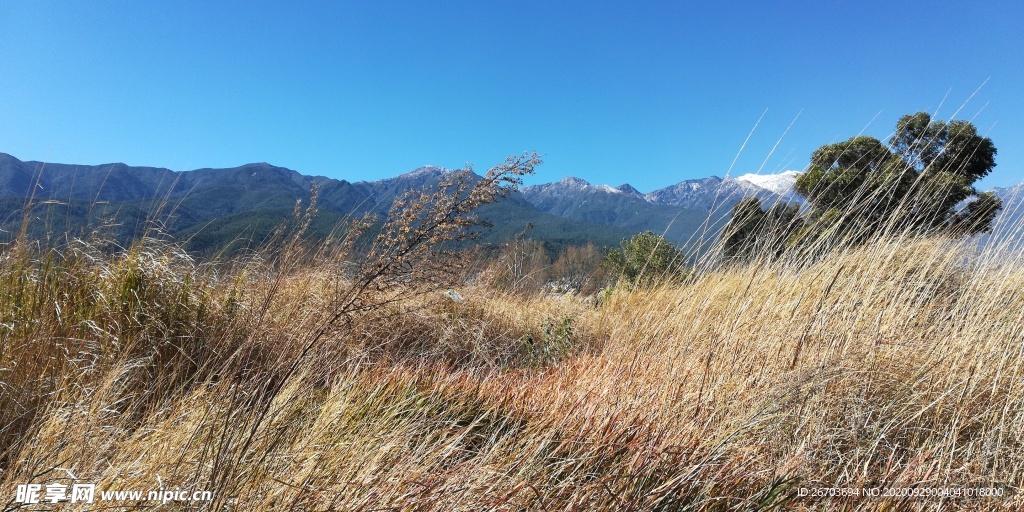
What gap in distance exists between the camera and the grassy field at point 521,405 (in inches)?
48.3

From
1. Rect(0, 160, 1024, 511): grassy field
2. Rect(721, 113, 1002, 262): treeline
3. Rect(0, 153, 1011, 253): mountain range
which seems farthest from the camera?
Rect(0, 153, 1011, 253): mountain range

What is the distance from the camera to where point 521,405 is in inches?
79.5

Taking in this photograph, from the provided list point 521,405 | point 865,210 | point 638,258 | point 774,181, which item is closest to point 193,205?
point 638,258

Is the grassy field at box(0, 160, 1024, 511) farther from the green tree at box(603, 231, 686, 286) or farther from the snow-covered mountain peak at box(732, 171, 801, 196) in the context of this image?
the green tree at box(603, 231, 686, 286)

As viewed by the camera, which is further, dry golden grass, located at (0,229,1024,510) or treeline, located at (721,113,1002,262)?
treeline, located at (721,113,1002,262)

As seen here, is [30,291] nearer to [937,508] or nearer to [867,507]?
[867,507]

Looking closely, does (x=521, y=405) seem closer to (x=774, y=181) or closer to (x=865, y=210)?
(x=774, y=181)

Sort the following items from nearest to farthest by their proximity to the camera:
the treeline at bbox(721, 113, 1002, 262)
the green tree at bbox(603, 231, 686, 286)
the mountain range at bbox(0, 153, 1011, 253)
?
the treeline at bbox(721, 113, 1002, 262), the mountain range at bbox(0, 153, 1011, 253), the green tree at bbox(603, 231, 686, 286)

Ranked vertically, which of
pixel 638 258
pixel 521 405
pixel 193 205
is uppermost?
pixel 193 205

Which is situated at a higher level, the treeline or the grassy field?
the treeline

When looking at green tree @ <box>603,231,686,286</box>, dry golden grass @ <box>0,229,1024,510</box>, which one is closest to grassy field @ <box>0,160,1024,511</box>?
dry golden grass @ <box>0,229,1024,510</box>

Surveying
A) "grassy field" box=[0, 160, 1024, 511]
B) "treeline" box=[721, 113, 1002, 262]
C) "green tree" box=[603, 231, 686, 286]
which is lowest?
"grassy field" box=[0, 160, 1024, 511]

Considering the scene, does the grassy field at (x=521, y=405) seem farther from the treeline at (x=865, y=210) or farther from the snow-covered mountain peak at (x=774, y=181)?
the snow-covered mountain peak at (x=774, y=181)

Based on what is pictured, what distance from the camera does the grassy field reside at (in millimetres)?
1228
